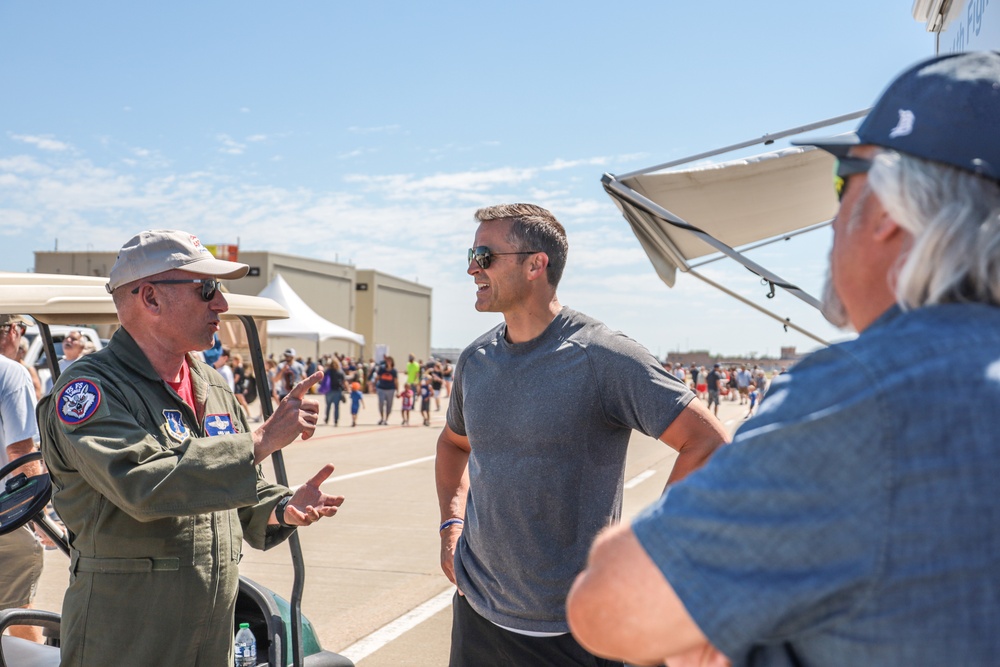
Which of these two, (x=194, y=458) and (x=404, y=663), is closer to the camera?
(x=194, y=458)

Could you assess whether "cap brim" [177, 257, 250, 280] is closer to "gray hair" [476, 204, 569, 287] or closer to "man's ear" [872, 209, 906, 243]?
"gray hair" [476, 204, 569, 287]

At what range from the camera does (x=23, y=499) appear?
3150mm

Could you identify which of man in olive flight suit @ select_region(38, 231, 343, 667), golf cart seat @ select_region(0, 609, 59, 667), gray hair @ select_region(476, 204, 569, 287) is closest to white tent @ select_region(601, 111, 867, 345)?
gray hair @ select_region(476, 204, 569, 287)

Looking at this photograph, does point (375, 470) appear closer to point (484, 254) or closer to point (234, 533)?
point (484, 254)

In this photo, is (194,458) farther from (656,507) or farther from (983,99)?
(983,99)

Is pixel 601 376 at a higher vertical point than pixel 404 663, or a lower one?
higher

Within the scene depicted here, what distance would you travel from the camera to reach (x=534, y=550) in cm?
285

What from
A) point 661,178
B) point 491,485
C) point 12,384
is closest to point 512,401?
point 491,485

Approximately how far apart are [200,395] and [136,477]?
1.99 ft

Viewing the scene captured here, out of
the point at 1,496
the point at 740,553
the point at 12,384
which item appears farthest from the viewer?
the point at 12,384

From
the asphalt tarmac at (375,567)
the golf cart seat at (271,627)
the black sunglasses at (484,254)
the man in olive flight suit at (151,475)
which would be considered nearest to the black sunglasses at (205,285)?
the man in olive flight suit at (151,475)

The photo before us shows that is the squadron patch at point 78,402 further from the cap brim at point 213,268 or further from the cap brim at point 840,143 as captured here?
the cap brim at point 840,143

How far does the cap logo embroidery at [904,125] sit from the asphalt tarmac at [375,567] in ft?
15.6

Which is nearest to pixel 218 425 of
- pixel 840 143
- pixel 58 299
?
pixel 58 299
